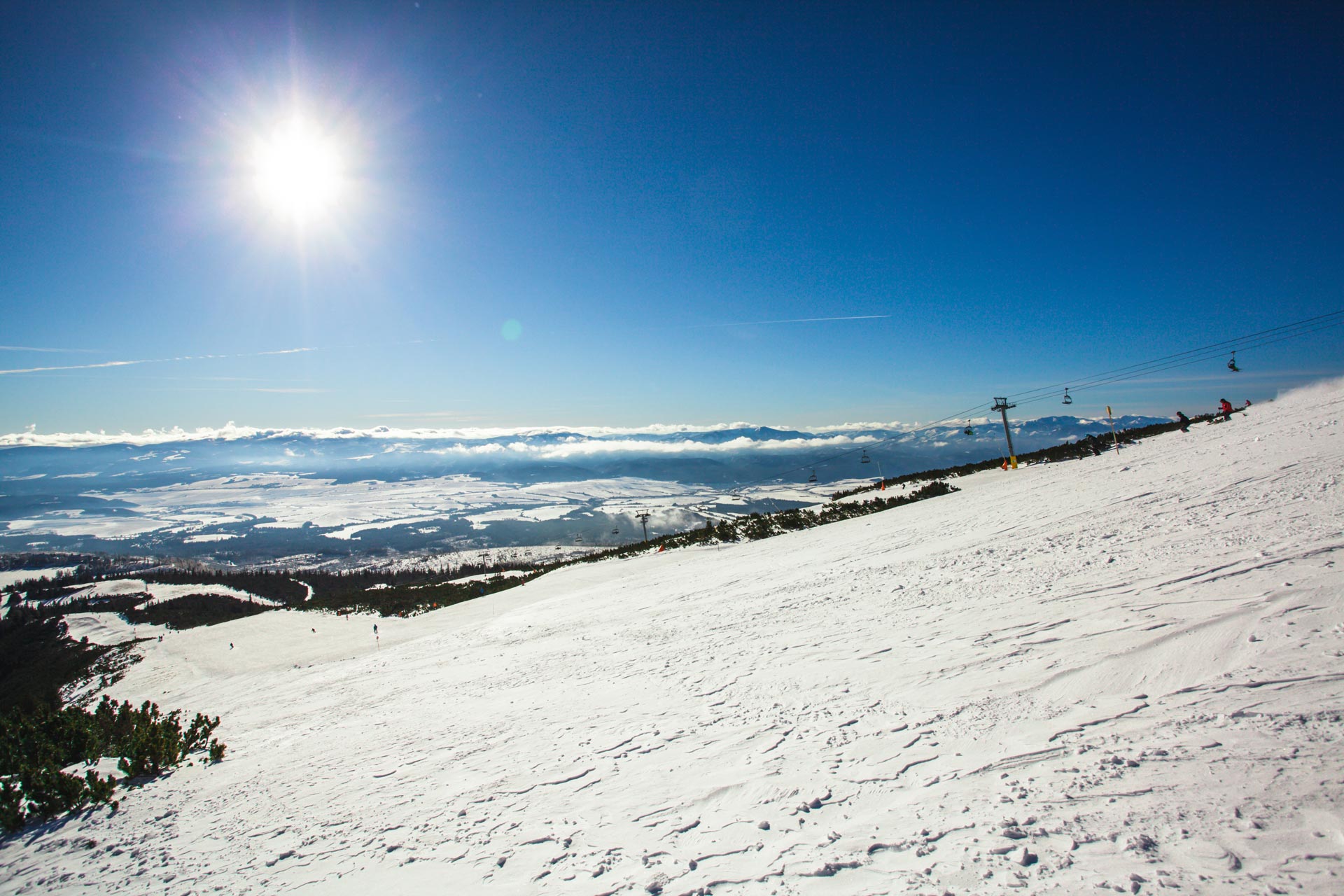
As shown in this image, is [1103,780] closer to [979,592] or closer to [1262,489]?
[979,592]

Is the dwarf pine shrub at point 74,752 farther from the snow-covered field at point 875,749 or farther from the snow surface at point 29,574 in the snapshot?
the snow surface at point 29,574

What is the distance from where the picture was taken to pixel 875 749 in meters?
4.35

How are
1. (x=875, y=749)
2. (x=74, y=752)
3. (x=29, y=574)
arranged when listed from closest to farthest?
(x=875, y=749) → (x=74, y=752) → (x=29, y=574)

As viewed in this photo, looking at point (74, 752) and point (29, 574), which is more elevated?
point (29, 574)

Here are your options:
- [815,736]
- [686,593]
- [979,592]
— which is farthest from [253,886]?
[686,593]

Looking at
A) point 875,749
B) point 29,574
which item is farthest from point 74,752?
point 29,574

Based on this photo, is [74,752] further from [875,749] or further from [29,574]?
[29,574]

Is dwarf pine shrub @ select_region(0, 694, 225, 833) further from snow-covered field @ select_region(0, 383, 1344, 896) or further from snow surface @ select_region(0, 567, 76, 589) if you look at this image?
snow surface @ select_region(0, 567, 76, 589)

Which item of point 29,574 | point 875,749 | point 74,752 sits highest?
point 29,574

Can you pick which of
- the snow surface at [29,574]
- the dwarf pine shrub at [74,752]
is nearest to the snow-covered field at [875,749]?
the dwarf pine shrub at [74,752]

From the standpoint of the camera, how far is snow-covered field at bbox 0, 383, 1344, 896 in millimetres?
3023

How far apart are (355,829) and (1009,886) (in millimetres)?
5244

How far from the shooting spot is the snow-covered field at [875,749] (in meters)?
3.02

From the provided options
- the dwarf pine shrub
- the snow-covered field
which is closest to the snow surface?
the dwarf pine shrub
